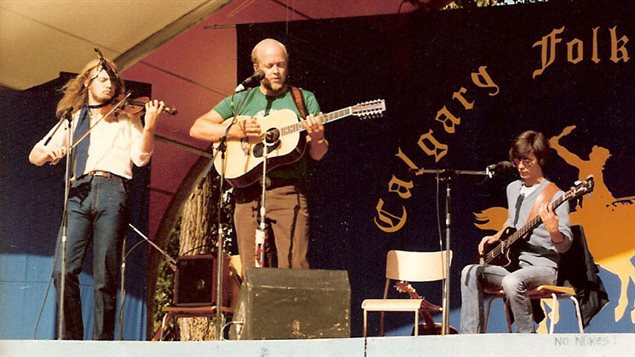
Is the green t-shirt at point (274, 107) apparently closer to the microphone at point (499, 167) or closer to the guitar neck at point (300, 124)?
the guitar neck at point (300, 124)

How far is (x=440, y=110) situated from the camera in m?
7.89

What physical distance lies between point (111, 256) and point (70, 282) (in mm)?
300

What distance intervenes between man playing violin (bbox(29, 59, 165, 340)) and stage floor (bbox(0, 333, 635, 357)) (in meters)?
1.60

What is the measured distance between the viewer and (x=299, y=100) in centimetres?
725

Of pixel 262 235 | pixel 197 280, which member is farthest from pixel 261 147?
pixel 197 280

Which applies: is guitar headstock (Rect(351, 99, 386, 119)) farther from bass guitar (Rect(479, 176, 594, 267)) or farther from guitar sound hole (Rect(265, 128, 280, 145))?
bass guitar (Rect(479, 176, 594, 267))

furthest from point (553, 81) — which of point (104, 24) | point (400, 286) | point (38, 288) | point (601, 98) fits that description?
point (38, 288)

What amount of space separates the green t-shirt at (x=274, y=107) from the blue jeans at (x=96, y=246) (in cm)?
94

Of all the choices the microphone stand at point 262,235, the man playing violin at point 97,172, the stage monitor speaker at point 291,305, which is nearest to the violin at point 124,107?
the man playing violin at point 97,172

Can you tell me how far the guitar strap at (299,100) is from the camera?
719 centimetres

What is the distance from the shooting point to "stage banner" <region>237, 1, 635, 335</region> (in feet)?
24.7

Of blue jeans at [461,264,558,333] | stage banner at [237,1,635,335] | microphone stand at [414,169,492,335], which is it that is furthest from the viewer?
stage banner at [237,1,635,335]

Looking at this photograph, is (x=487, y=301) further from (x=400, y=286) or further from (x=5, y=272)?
(x=5, y=272)

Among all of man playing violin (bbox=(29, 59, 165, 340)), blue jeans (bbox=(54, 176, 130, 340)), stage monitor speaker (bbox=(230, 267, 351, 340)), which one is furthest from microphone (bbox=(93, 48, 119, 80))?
stage monitor speaker (bbox=(230, 267, 351, 340))
